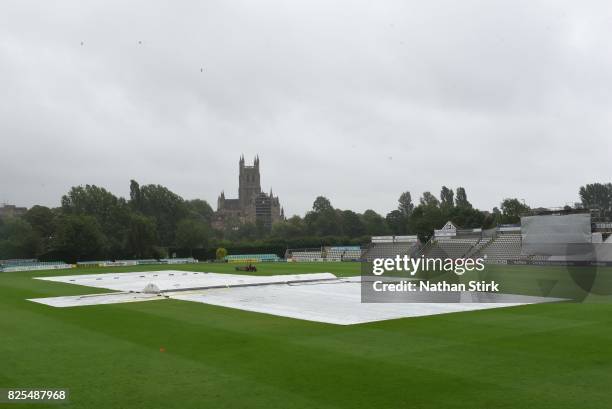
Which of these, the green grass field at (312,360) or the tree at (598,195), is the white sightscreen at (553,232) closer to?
the green grass field at (312,360)

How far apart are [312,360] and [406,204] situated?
137855 mm

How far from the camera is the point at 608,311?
Result: 2067 centimetres

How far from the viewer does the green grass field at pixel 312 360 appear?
929 cm

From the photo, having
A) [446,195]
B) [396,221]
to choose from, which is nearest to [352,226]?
[396,221]

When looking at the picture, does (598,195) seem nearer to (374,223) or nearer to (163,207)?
(374,223)

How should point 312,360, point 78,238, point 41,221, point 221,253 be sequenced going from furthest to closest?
point 41,221
point 221,253
point 78,238
point 312,360

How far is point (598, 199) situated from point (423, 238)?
72.7 metres

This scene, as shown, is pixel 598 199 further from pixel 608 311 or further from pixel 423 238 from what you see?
pixel 608 311

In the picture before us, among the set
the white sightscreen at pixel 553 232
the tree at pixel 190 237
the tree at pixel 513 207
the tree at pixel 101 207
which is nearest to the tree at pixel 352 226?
the tree at pixel 513 207

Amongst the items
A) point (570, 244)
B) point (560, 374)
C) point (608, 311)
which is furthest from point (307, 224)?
point (560, 374)

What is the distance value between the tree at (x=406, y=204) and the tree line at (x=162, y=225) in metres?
0.27

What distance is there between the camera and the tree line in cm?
7575

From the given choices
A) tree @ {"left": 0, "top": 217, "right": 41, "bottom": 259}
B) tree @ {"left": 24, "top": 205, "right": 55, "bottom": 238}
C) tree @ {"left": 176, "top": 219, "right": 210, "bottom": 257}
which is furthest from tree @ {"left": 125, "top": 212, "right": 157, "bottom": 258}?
tree @ {"left": 176, "top": 219, "right": 210, "bottom": 257}

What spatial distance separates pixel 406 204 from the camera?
14738 cm
